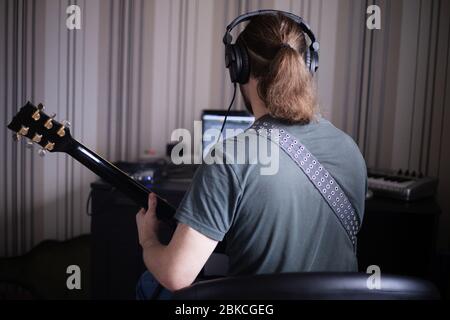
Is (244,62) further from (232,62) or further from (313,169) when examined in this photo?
(313,169)

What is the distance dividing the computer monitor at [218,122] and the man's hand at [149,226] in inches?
35.4

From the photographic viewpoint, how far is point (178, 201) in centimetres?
173

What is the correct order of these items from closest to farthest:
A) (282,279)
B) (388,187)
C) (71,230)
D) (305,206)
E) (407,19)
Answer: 1. (282,279)
2. (305,206)
3. (388,187)
4. (407,19)
5. (71,230)

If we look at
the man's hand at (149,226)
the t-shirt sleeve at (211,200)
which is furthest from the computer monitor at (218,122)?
the t-shirt sleeve at (211,200)

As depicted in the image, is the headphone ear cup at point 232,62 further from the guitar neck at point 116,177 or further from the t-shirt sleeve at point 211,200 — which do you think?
the guitar neck at point 116,177

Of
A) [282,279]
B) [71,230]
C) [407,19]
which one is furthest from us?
[71,230]

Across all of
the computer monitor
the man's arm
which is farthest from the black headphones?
the computer monitor

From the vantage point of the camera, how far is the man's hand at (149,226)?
99 cm

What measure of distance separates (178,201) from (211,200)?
0.93 m

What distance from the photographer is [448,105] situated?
1.98m

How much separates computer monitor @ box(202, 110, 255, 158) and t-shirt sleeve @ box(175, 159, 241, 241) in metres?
1.12
